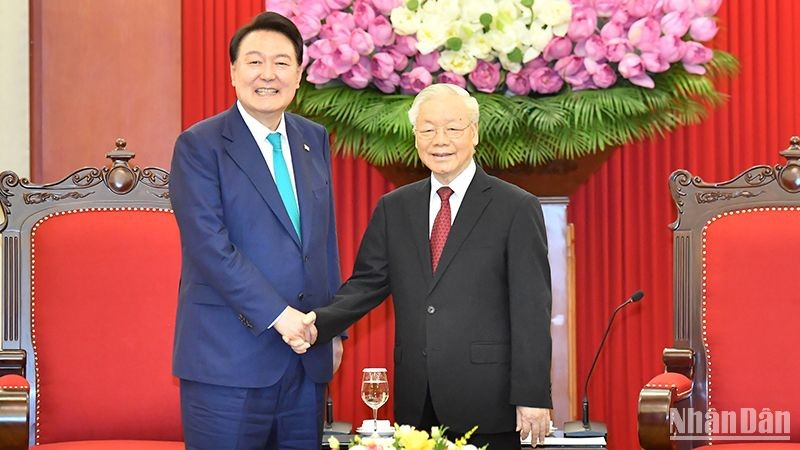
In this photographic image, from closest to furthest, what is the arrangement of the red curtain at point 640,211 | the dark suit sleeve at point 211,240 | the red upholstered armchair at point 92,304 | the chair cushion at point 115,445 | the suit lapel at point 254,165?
the dark suit sleeve at point 211,240, the suit lapel at point 254,165, the chair cushion at point 115,445, the red upholstered armchair at point 92,304, the red curtain at point 640,211

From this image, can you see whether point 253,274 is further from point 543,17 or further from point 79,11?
point 79,11

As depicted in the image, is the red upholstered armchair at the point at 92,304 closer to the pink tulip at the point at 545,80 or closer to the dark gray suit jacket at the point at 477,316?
the dark gray suit jacket at the point at 477,316

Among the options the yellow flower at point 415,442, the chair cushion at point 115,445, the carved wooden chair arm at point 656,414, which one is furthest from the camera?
the chair cushion at point 115,445

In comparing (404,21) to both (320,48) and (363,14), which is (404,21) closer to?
(363,14)

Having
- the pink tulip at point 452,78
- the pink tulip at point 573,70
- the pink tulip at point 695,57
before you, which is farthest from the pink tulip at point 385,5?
the pink tulip at point 695,57

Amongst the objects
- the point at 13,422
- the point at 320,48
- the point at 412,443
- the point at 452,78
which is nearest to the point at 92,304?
the point at 13,422

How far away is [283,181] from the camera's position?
2611mm

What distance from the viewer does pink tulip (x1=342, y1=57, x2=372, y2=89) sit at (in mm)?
2988

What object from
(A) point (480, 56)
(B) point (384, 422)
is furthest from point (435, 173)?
(B) point (384, 422)

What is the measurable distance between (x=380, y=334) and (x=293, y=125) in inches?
55.3

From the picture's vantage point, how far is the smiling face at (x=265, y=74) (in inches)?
101

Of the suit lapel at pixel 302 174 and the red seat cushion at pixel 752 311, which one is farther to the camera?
the red seat cushion at pixel 752 311

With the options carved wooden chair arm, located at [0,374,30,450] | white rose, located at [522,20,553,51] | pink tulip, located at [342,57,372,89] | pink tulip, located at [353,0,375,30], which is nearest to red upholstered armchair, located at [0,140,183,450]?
carved wooden chair arm, located at [0,374,30,450]

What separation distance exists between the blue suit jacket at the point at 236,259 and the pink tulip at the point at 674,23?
3.39 feet
